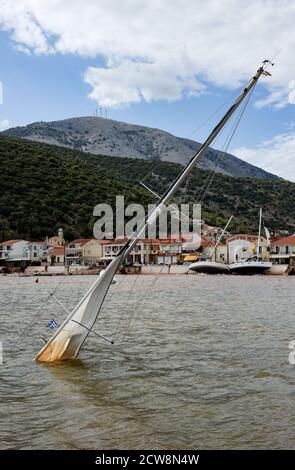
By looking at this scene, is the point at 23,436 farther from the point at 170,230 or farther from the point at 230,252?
the point at 170,230

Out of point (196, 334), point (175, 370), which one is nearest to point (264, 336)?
point (196, 334)

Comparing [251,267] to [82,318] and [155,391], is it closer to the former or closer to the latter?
[82,318]

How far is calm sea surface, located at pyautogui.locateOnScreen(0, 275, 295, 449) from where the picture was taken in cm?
792

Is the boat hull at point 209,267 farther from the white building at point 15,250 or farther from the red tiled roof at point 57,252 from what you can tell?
the white building at point 15,250

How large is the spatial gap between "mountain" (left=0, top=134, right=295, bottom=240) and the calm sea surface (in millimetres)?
74770

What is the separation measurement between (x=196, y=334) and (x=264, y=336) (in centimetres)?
234

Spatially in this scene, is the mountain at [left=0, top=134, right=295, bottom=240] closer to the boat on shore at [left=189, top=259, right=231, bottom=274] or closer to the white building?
the white building

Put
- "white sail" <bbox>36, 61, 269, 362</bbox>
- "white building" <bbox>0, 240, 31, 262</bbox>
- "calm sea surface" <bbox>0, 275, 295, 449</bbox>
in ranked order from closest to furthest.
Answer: "calm sea surface" <bbox>0, 275, 295, 449</bbox> < "white sail" <bbox>36, 61, 269, 362</bbox> < "white building" <bbox>0, 240, 31, 262</bbox>

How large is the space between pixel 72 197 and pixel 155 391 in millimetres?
116778

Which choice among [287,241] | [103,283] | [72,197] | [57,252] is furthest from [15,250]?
[103,283]

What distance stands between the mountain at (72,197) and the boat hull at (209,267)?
1460 centimetres

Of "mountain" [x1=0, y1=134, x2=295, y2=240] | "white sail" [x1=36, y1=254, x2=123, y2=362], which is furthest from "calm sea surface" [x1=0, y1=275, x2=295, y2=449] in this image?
"mountain" [x1=0, y1=134, x2=295, y2=240]

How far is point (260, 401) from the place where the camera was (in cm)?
973

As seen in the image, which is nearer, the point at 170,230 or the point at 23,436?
the point at 23,436
